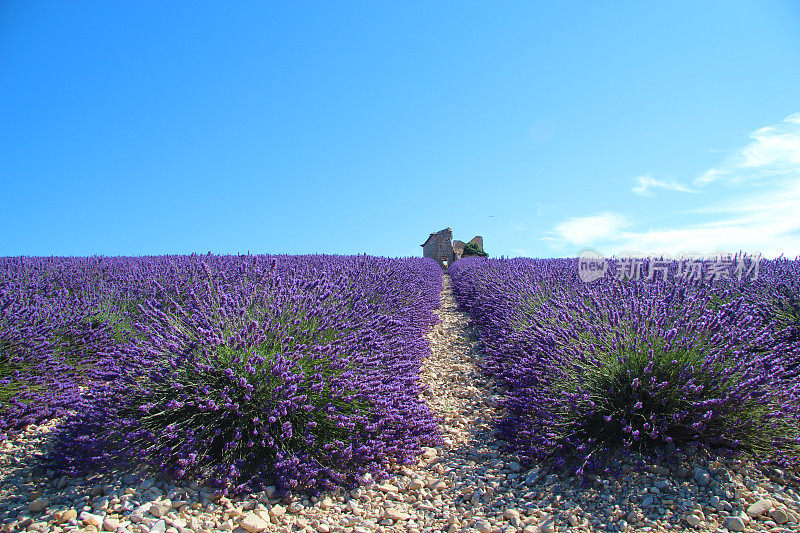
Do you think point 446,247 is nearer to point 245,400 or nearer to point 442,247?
point 442,247

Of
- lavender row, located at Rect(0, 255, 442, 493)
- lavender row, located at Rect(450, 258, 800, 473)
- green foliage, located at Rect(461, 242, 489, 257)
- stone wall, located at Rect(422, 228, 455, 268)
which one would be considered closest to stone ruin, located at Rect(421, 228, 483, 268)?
stone wall, located at Rect(422, 228, 455, 268)

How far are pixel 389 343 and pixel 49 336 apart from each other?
2547 millimetres

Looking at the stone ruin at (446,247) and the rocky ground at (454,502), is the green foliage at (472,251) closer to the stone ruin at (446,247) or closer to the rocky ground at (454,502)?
the stone ruin at (446,247)

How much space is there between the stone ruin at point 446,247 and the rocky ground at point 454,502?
21.3m

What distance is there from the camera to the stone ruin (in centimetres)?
2389

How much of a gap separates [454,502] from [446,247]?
22.4m

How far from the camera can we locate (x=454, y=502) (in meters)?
2.05

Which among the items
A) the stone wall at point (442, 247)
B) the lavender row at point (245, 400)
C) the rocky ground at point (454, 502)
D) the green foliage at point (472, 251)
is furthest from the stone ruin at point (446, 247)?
the rocky ground at point (454, 502)

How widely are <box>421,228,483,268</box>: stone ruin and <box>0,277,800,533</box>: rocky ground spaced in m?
21.3

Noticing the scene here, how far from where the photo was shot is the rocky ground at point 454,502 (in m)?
1.75

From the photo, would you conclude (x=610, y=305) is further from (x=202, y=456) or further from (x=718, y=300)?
(x=202, y=456)

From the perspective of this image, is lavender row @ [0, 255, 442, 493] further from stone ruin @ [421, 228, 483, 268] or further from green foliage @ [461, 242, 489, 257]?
green foliage @ [461, 242, 489, 257]

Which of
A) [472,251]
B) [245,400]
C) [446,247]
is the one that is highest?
[446,247]

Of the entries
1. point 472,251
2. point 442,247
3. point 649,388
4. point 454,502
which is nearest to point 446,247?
point 442,247
